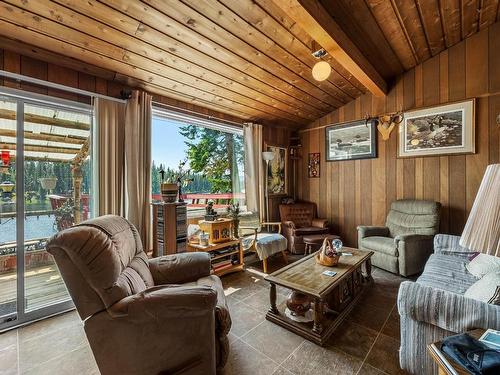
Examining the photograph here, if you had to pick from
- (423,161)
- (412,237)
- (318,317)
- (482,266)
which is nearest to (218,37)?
(318,317)

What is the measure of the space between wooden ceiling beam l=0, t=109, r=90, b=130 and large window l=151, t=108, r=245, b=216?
84 centimetres

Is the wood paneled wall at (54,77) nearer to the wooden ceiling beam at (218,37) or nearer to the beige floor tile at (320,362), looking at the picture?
the wooden ceiling beam at (218,37)

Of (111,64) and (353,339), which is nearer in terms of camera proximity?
(353,339)

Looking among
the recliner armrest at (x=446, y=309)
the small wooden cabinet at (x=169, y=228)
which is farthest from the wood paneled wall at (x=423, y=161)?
the small wooden cabinet at (x=169, y=228)

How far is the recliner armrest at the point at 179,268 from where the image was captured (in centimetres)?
193

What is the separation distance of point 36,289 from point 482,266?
4.18m

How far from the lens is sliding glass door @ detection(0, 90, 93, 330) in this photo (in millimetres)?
2180

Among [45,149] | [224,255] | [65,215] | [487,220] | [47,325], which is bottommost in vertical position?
[47,325]

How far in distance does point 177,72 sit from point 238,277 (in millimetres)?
2670

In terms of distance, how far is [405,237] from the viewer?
3.10 m

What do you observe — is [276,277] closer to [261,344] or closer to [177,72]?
[261,344]

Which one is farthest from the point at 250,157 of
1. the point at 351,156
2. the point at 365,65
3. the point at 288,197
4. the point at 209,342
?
the point at 209,342

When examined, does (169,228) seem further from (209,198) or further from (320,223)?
(320,223)

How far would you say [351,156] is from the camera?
173 inches
